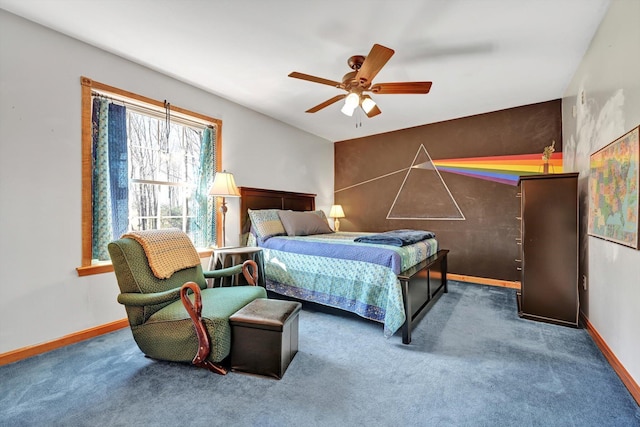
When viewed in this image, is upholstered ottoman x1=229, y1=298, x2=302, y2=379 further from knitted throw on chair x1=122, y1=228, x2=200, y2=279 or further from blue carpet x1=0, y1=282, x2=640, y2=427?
knitted throw on chair x1=122, y1=228, x2=200, y2=279

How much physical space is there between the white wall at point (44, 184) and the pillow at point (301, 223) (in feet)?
6.41

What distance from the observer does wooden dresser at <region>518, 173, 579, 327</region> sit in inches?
107

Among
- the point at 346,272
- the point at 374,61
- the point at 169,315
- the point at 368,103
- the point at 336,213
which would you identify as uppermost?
the point at 374,61

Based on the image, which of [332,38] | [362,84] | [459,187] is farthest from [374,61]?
[459,187]

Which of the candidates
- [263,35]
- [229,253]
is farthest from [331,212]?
[263,35]

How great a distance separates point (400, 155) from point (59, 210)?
4.63 metres

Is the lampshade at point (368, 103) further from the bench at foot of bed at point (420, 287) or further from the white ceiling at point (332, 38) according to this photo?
the bench at foot of bed at point (420, 287)

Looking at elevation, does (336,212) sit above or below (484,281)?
above

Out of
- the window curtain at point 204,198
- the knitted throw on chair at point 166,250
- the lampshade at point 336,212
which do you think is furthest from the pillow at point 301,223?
the knitted throw on chair at point 166,250

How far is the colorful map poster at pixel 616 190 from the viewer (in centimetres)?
171

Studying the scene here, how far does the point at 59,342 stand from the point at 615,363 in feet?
13.7

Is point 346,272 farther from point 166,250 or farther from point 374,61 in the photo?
point 374,61

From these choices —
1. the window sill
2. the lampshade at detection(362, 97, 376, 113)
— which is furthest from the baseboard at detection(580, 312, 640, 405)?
the window sill

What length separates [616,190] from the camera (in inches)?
76.8
